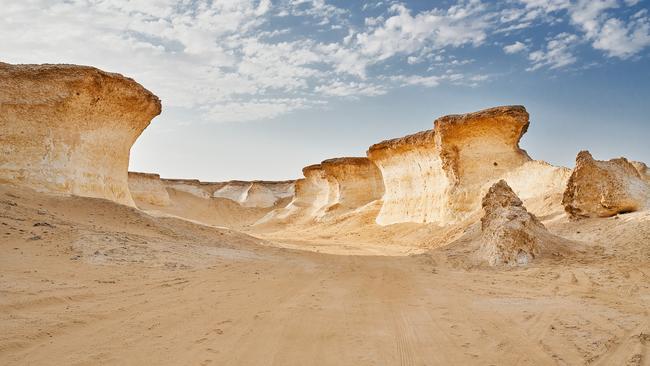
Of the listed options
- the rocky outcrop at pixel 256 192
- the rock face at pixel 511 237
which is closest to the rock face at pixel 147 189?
the rocky outcrop at pixel 256 192

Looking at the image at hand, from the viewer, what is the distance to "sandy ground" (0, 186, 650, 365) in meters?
2.75

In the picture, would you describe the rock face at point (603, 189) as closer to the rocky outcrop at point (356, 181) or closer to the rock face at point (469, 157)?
the rock face at point (469, 157)

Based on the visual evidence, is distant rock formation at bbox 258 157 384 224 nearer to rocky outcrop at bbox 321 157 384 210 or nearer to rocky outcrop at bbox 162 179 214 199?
rocky outcrop at bbox 321 157 384 210

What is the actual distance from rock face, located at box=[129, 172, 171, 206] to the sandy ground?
1132 inches

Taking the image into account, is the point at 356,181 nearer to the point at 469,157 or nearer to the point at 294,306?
the point at 469,157

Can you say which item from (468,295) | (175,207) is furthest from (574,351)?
(175,207)

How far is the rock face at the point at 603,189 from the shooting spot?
9.72 metres

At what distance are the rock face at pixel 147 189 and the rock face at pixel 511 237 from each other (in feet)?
104

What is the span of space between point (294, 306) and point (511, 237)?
4895mm

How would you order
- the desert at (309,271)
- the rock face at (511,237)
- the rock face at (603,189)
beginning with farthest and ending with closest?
the rock face at (603,189) < the rock face at (511,237) < the desert at (309,271)

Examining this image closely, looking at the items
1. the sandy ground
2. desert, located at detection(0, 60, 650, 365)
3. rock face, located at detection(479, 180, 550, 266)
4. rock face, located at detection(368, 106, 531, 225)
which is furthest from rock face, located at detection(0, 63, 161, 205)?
rock face, located at detection(368, 106, 531, 225)

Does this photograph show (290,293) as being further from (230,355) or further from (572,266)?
(572,266)

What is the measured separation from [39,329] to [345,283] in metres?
3.49

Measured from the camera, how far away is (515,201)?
907 cm
